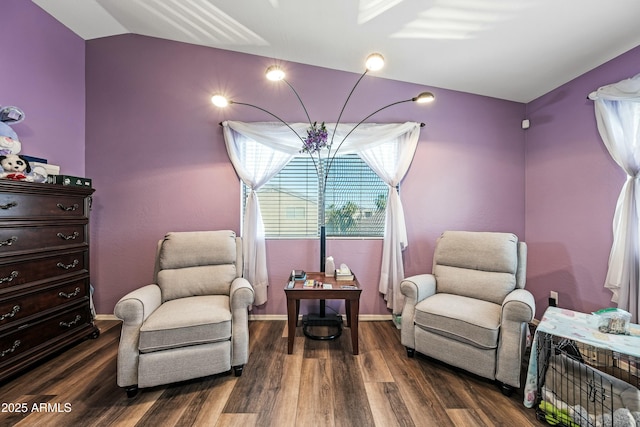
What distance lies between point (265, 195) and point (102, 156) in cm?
179

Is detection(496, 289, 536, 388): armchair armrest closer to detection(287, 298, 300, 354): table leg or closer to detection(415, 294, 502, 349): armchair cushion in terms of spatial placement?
detection(415, 294, 502, 349): armchair cushion

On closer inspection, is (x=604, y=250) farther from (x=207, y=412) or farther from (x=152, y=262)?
(x=152, y=262)

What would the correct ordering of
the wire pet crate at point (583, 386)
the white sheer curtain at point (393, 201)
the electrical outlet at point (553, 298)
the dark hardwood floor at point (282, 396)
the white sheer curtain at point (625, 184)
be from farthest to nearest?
the white sheer curtain at point (393, 201), the electrical outlet at point (553, 298), the white sheer curtain at point (625, 184), the dark hardwood floor at point (282, 396), the wire pet crate at point (583, 386)

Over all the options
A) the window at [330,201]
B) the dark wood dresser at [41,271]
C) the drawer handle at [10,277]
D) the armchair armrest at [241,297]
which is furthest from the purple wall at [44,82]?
the armchair armrest at [241,297]

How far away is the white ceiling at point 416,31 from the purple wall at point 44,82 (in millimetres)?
195

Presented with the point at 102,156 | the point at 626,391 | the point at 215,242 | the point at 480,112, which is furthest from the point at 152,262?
the point at 480,112

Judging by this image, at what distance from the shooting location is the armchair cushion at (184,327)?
157 cm

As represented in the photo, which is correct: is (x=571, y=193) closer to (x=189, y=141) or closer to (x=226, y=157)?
(x=226, y=157)

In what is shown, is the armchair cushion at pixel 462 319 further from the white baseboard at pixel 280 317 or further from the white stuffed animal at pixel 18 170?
the white stuffed animal at pixel 18 170

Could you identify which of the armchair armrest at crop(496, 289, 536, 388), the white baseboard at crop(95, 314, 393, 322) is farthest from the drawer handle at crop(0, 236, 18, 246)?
the armchair armrest at crop(496, 289, 536, 388)

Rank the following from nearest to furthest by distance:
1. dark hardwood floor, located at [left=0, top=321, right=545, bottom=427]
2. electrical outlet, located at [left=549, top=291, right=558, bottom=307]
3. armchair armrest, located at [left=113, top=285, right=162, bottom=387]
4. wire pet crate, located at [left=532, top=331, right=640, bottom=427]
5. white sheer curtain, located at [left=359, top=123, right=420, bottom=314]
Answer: wire pet crate, located at [left=532, top=331, right=640, bottom=427] < dark hardwood floor, located at [left=0, top=321, right=545, bottom=427] < armchair armrest, located at [left=113, top=285, right=162, bottom=387] < electrical outlet, located at [left=549, top=291, right=558, bottom=307] < white sheer curtain, located at [left=359, top=123, right=420, bottom=314]

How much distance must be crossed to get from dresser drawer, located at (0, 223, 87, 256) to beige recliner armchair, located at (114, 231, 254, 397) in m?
0.78

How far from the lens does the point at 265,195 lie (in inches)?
110

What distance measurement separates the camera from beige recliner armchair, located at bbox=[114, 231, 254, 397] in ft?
5.16
